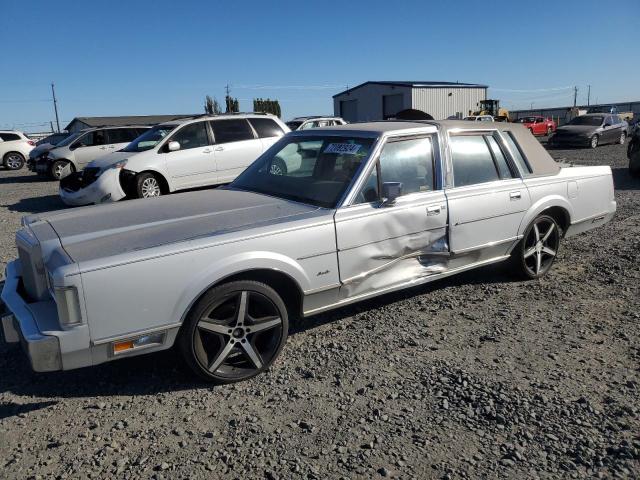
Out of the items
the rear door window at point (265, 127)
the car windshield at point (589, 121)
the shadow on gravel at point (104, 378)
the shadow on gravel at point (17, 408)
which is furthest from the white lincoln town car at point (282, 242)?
the car windshield at point (589, 121)

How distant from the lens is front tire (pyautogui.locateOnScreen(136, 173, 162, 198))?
9867mm

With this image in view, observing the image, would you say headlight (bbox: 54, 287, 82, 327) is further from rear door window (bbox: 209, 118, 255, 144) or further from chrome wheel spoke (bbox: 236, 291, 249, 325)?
rear door window (bbox: 209, 118, 255, 144)

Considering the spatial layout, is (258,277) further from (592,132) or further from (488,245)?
(592,132)

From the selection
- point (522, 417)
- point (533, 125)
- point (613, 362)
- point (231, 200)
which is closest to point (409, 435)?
point (522, 417)

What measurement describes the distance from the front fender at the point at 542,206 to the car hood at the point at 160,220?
2.20 m

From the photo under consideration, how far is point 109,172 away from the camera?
10.0 m

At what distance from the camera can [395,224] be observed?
400 centimetres

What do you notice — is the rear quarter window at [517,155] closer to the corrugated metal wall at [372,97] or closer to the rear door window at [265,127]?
the rear door window at [265,127]

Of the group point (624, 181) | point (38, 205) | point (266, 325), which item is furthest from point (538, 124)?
point (266, 325)

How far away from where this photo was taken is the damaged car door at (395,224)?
3809 millimetres

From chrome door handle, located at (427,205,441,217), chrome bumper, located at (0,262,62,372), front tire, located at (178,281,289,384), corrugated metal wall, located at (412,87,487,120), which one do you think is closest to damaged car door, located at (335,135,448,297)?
chrome door handle, located at (427,205,441,217)

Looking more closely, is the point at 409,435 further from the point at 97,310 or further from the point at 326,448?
the point at 97,310

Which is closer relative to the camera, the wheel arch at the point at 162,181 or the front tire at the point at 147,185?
the front tire at the point at 147,185

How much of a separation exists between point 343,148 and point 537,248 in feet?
7.47
